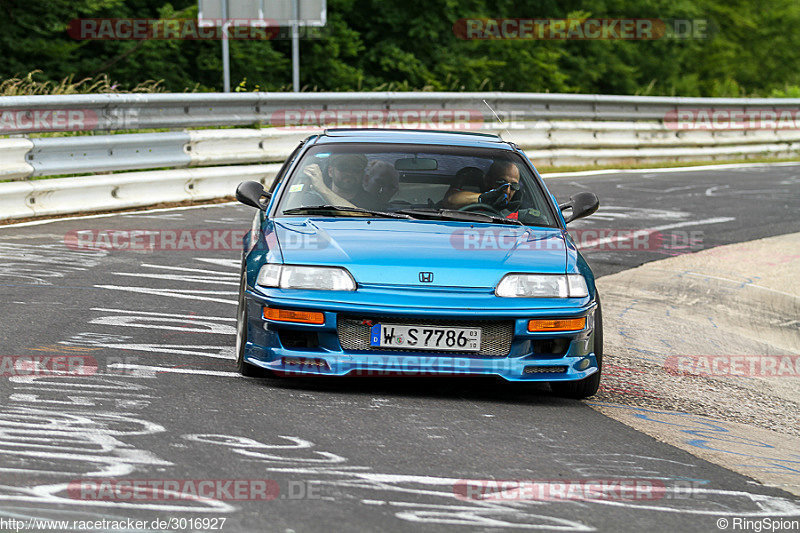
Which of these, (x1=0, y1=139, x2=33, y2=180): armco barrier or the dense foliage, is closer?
(x1=0, y1=139, x2=33, y2=180): armco barrier

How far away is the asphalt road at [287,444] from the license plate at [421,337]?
0.29 m

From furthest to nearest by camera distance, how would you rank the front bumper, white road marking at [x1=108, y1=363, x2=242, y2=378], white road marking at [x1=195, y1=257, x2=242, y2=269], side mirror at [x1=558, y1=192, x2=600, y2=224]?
1. white road marking at [x1=195, y1=257, x2=242, y2=269]
2. side mirror at [x1=558, y1=192, x2=600, y2=224]
3. white road marking at [x1=108, y1=363, x2=242, y2=378]
4. the front bumper

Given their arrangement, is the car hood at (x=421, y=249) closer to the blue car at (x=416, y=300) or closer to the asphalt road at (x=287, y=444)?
the blue car at (x=416, y=300)

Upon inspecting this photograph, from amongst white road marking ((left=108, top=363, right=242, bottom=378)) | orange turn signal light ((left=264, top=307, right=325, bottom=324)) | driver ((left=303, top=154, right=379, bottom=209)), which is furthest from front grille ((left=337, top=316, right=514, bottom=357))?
driver ((left=303, top=154, right=379, bottom=209))

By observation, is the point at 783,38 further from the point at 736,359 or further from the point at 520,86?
the point at 736,359

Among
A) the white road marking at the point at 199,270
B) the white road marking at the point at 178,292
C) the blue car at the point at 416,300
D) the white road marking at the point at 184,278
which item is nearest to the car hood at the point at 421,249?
the blue car at the point at 416,300

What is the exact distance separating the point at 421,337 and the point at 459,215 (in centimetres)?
118

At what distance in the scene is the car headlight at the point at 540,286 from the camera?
602cm

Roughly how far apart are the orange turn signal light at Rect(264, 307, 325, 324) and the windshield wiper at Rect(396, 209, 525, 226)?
1.19 meters

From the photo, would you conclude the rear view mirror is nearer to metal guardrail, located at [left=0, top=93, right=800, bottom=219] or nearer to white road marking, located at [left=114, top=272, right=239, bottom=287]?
white road marking, located at [left=114, top=272, right=239, bottom=287]

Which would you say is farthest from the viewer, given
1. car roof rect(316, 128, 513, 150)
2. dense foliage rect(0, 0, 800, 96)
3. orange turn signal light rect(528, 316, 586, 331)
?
dense foliage rect(0, 0, 800, 96)

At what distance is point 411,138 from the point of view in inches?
296

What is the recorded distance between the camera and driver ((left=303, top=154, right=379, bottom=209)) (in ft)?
22.8

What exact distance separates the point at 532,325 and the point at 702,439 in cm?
97
